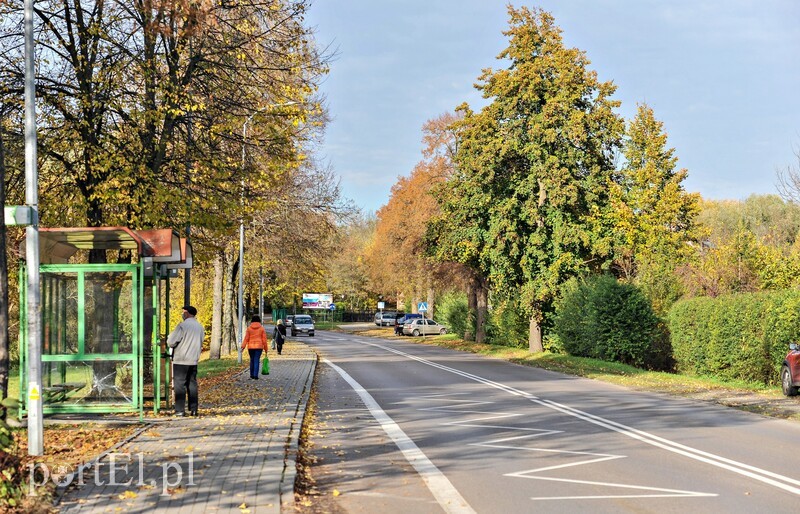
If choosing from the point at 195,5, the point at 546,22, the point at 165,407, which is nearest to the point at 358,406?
the point at 165,407

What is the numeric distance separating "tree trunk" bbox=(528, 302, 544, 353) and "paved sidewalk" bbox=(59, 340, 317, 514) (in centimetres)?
2519

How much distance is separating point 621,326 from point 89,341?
71.6 ft

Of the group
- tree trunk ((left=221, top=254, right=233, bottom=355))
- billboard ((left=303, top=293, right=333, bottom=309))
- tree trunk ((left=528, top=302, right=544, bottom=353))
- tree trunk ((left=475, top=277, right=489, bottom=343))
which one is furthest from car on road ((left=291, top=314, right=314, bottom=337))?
tree trunk ((left=528, top=302, right=544, bottom=353))

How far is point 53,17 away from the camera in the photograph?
17141mm

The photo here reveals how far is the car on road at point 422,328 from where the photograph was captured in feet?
234

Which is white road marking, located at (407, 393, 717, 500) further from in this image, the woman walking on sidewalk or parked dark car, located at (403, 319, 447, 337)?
parked dark car, located at (403, 319, 447, 337)

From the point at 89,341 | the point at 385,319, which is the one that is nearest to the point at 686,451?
the point at 89,341

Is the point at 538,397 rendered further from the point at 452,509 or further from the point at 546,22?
the point at 546,22

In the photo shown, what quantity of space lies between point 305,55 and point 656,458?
1119 centimetres

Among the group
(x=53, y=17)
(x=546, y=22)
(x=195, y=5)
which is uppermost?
(x=546, y=22)

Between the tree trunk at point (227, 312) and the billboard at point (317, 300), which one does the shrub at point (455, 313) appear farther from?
the billboard at point (317, 300)

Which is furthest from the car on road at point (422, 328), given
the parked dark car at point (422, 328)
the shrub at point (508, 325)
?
the shrub at point (508, 325)

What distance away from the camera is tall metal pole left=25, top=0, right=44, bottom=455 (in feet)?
31.4

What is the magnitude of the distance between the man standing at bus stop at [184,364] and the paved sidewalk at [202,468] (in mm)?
362
